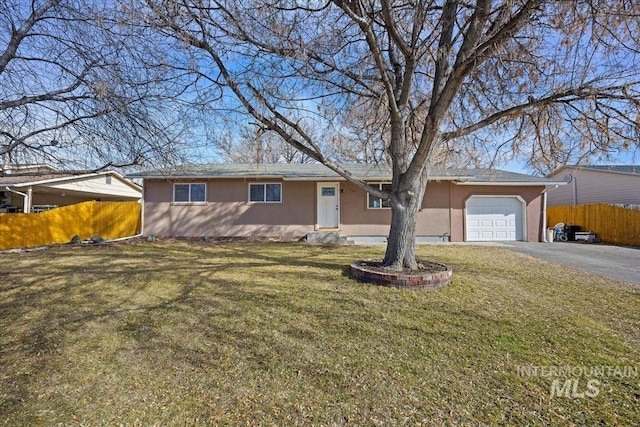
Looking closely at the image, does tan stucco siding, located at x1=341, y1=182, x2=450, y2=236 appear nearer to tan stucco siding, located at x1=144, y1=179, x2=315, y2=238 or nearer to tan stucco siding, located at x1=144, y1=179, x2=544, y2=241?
tan stucco siding, located at x1=144, y1=179, x2=544, y2=241

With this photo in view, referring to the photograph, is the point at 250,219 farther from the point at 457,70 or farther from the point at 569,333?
the point at 569,333

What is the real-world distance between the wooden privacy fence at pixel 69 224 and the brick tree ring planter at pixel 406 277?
464 inches

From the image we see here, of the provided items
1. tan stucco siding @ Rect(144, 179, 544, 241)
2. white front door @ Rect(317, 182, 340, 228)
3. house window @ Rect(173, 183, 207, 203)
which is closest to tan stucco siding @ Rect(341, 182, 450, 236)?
tan stucco siding @ Rect(144, 179, 544, 241)

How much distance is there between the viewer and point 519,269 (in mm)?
7000

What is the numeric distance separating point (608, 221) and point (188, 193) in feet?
59.1

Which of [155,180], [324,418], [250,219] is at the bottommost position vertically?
[324,418]

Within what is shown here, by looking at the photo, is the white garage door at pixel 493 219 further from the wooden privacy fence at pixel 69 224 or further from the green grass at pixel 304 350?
the wooden privacy fence at pixel 69 224

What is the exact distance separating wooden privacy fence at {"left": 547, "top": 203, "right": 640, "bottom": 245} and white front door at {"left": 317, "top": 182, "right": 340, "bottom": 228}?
11902 mm

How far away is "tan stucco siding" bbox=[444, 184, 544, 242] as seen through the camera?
12.4m

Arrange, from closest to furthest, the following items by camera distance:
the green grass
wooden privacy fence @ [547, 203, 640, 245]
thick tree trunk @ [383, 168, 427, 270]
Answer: the green grass, thick tree trunk @ [383, 168, 427, 270], wooden privacy fence @ [547, 203, 640, 245]

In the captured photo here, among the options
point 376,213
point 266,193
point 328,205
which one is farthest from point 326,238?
point 266,193

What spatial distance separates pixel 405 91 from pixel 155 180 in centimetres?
1051

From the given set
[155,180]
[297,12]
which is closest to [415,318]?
[297,12]

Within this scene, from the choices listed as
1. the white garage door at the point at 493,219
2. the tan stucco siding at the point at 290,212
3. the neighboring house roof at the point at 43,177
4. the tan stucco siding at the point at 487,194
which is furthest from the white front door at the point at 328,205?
the neighboring house roof at the point at 43,177
